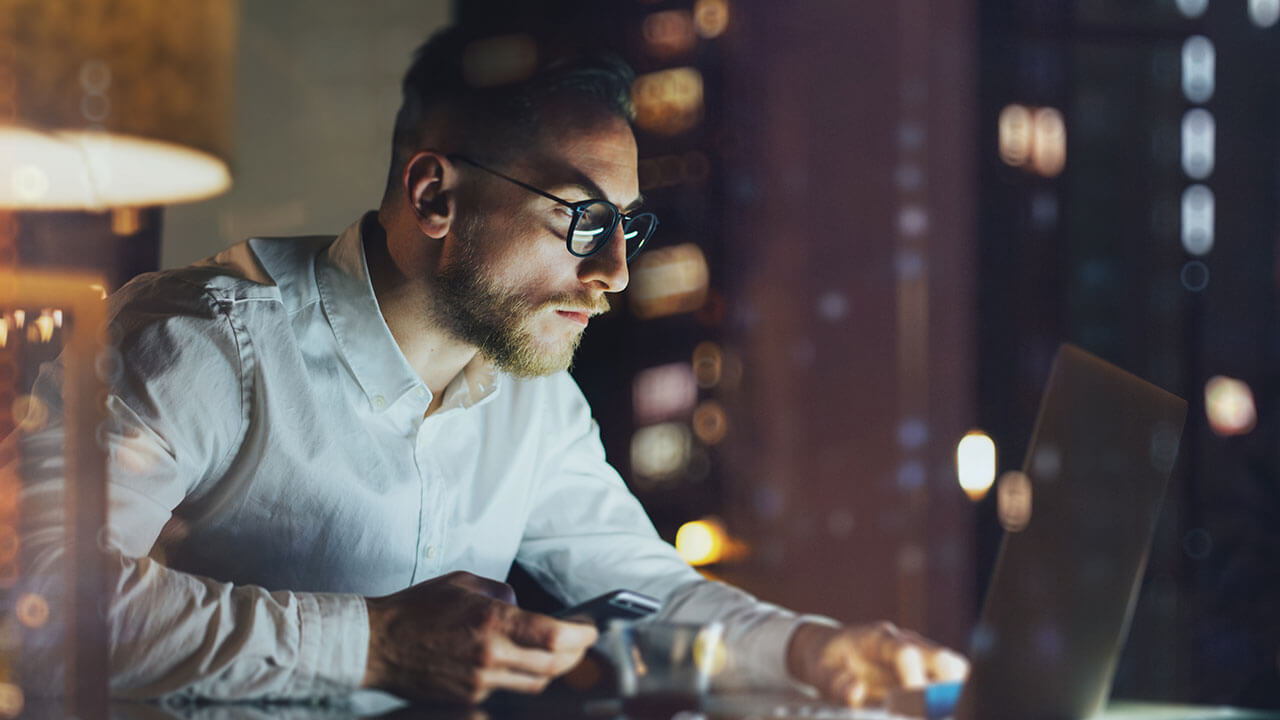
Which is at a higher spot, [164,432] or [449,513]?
[164,432]

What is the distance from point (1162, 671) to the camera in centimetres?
158


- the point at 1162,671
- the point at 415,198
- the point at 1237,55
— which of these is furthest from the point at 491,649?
the point at 1237,55

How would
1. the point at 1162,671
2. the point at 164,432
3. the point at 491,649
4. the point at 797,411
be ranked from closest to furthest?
the point at 491,649 < the point at 164,432 < the point at 1162,671 < the point at 797,411

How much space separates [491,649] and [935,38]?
131cm

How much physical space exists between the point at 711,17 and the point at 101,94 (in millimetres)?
1006

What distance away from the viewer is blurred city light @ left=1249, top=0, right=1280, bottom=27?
55.4 inches

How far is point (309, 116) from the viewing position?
4.16 ft

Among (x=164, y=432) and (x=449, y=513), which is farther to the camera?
(x=449, y=513)

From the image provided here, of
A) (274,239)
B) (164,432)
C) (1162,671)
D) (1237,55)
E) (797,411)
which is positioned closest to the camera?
(164,432)

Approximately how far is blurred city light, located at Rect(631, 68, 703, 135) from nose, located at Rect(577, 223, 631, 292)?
36 centimetres

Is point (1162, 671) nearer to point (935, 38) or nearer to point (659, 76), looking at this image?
point (935, 38)

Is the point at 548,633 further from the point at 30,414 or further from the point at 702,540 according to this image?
the point at 702,540

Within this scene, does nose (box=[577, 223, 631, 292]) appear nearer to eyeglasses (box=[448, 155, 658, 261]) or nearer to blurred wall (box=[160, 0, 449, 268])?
eyeglasses (box=[448, 155, 658, 261])

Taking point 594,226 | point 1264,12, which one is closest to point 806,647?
point 594,226
